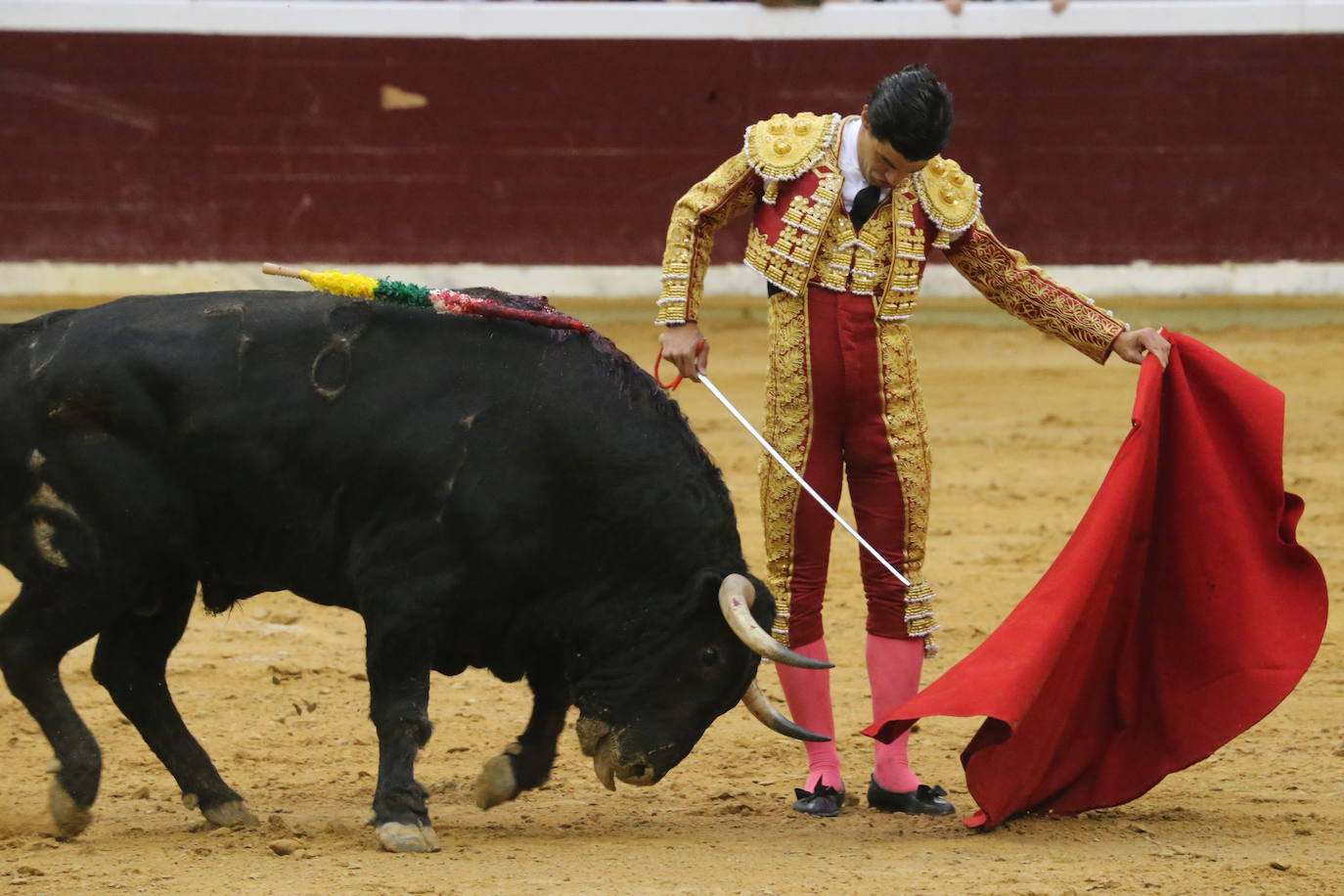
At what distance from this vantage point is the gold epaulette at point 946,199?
3.93m

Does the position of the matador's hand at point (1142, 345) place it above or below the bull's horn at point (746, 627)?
above

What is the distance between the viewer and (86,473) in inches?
141

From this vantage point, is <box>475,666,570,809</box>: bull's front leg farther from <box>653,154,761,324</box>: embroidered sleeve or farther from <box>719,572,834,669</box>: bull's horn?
<box>653,154,761,324</box>: embroidered sleeve

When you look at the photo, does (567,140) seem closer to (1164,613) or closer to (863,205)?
(863,205)

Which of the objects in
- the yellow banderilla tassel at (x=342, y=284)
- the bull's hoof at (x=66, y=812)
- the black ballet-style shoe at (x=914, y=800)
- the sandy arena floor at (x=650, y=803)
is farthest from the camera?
the black ballet-style shoe at (x=914, y=800)

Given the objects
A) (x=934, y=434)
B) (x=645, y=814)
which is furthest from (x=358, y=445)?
(x=934, y=434)

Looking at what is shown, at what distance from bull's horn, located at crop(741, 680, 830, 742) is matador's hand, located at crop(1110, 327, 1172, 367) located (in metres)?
0.95

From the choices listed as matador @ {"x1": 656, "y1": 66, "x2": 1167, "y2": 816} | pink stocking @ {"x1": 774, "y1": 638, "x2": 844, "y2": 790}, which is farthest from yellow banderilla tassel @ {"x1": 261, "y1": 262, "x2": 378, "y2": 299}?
pink stocking @ {"x1": 774, "y1": 638, "x2": 844, "y2": 790}

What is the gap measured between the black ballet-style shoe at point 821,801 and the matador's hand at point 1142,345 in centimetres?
103

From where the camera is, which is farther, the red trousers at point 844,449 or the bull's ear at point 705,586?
the red trousers at point 844,449

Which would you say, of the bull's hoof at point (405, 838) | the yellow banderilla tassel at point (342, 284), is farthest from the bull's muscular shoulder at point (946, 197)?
the bull's hoof at point (405, 838)

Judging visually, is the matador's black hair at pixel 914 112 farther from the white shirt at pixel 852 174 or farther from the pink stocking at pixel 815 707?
the pink stocking at pixel 815 707

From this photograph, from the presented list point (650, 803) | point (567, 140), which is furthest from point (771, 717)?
point (567, 140)

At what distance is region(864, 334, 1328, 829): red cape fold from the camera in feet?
12.3
